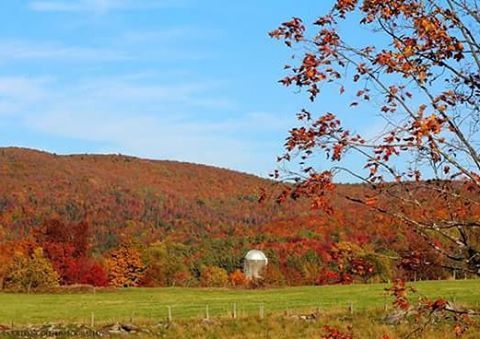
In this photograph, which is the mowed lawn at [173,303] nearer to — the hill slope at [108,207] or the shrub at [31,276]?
the shrub at [31,276]

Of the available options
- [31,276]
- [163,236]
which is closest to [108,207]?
[163,236]

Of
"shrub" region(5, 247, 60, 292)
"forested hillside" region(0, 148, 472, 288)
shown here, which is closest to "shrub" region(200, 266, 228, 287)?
"forested hillside" region(0, 148, 472, 288)

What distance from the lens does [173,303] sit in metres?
52.8

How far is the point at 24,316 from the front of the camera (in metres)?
44.1

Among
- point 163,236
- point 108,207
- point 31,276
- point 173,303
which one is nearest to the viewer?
point 173,303

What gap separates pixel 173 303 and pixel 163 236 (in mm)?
89516

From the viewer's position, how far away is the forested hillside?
906cm

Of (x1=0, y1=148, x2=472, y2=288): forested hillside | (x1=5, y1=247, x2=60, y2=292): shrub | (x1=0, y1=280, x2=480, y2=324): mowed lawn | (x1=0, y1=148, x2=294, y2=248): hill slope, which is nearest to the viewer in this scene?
(x1=0, y1=148, x2=472, y2=288): forested hillside

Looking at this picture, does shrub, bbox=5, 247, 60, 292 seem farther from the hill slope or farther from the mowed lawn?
the hill slope

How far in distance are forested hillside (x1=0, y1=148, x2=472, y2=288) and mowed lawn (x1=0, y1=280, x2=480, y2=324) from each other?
12.1 feet

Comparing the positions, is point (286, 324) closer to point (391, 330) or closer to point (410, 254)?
point (391, 330)

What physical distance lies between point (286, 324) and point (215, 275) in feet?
197

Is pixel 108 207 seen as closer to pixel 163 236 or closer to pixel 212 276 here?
pixel 163 236

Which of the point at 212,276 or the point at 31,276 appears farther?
the point at 212,276
